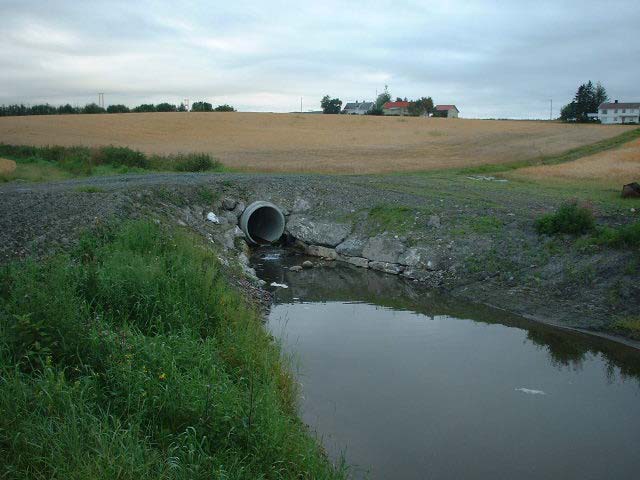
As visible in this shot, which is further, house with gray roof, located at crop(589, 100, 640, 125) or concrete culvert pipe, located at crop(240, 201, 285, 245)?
house with gray roof, located at crop(589, 100, 640, 125)

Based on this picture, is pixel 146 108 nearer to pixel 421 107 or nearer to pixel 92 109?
pixel 92 109

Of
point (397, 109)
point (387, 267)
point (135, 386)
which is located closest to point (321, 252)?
point (387, 267)

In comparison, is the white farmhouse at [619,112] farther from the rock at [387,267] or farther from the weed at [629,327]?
the weed at [629,327]

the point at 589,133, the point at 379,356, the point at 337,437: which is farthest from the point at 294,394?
the point at 589,133

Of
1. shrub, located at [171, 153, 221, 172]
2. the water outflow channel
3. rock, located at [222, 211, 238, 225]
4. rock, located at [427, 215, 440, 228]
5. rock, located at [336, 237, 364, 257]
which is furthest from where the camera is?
shrub, located at [171, 153, 221, 172]

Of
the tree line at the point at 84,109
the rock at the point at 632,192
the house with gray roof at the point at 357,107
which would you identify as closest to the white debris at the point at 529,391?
the rock at the point at 632,192

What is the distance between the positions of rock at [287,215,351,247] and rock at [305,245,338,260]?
130 millimetres

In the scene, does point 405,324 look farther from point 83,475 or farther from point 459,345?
point 83,475

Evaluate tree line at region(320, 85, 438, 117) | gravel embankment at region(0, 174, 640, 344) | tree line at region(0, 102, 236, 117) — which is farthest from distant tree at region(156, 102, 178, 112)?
gravel embankment at region(0, 174, 640, 344)

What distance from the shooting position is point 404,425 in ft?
22.7

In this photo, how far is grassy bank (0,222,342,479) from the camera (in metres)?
4.45

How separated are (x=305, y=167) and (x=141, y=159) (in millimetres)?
8565

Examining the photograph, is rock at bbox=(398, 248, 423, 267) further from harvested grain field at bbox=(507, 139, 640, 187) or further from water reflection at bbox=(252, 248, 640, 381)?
harvested grain field at bbox=(507, 139, 640, 187)

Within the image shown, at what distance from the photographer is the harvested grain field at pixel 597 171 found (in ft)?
84.1
